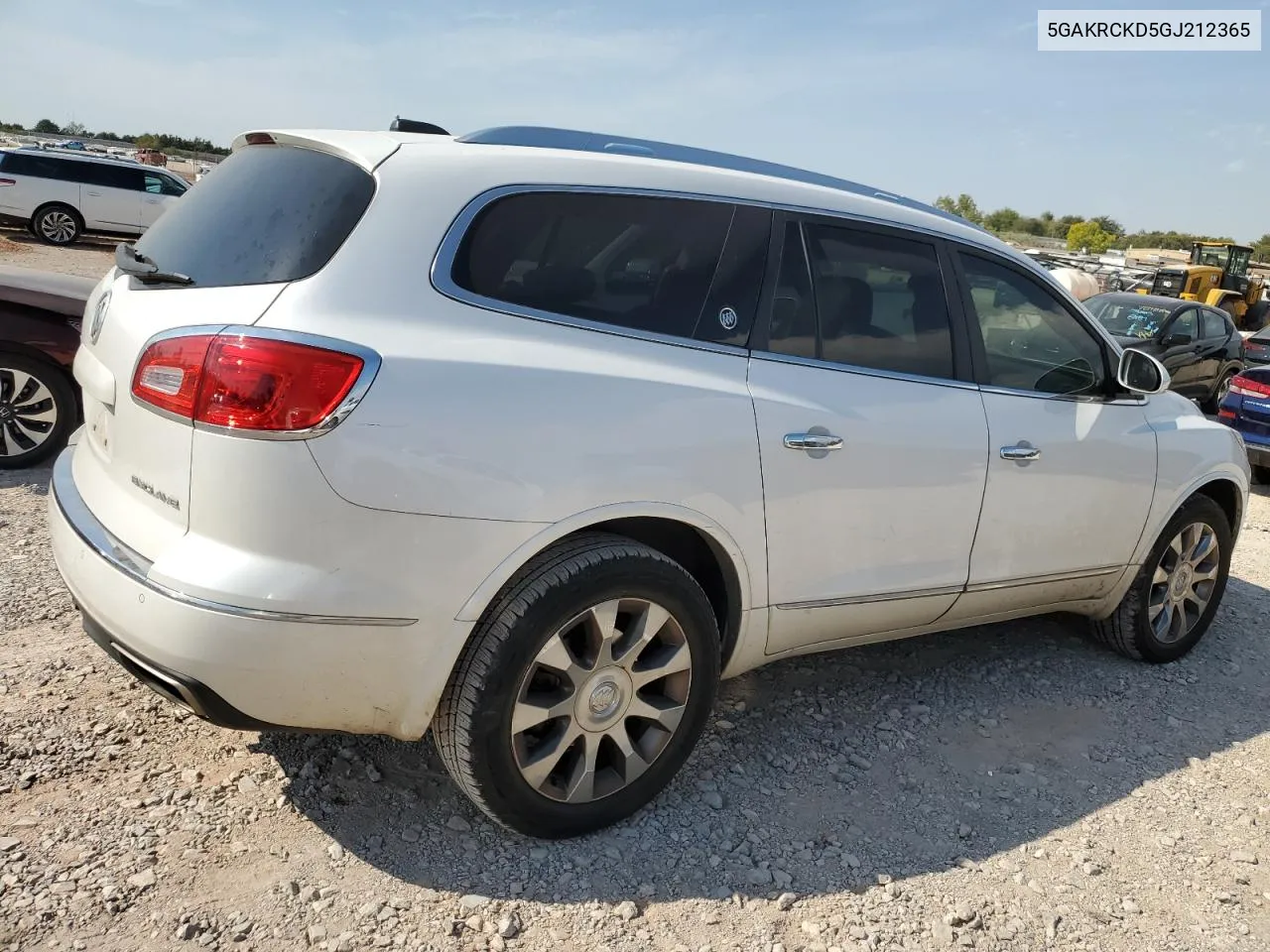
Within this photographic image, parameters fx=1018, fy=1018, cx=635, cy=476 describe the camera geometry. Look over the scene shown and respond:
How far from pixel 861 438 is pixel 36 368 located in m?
4.65

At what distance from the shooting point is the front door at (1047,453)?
3.56 m

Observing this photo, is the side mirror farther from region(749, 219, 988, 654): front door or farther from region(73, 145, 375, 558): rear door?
region(73, 145, 375, 558): rear door

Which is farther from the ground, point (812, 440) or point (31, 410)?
point (812, 440)

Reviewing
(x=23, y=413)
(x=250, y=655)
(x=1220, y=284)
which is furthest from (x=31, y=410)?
(x=1220, y=284)

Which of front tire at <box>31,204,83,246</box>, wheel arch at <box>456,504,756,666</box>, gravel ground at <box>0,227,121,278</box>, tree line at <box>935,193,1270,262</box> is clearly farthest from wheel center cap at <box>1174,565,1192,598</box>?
tree line at <box>935,193,1270,262</box>

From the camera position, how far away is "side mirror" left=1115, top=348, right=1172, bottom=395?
13.1 ft

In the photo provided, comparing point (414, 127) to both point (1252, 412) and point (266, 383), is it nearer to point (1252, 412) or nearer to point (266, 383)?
point (266, 383)

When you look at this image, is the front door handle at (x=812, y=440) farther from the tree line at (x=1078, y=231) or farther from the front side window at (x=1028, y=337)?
the tree line at (x=1078, y=231)

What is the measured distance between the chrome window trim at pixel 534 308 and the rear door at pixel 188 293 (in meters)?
0.23

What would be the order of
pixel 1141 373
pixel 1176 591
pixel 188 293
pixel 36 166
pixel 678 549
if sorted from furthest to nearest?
pixel 36 166, pixel 1176 591, pixel 1141 373, pixel 678 549, pixel 188 293

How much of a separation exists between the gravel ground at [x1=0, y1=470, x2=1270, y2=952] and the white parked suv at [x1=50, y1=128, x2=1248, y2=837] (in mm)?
272

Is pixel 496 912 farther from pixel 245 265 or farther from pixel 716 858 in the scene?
pixel 245 265

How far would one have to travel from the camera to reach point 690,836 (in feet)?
9.50

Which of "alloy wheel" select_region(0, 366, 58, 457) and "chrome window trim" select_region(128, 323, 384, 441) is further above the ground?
"chrome window trim" select_region(128, 323, 384, 441)
